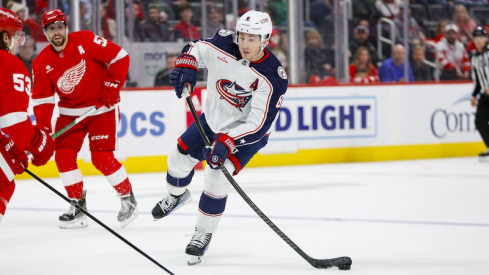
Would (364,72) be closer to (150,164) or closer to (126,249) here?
(150,164)

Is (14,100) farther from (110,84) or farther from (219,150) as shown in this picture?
(110,84)

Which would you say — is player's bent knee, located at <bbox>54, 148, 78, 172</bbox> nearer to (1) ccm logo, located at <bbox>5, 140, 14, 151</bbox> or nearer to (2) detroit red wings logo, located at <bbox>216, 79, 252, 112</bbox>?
(2) detroit red wings logo, located at <bbox>216, 79, 252, 112</bbox>

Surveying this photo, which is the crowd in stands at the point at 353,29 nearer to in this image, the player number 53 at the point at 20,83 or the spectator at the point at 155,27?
the spectator at the point at 155,27

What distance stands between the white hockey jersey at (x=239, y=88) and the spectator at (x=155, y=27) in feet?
15.1

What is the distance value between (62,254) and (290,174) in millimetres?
4281

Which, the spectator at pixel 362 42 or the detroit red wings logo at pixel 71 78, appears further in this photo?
the spectator at pixel 362 42

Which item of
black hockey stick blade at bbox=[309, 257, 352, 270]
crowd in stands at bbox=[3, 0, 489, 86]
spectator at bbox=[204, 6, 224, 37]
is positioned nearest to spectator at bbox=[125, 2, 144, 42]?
crowd in stands at bbox=[3, 0, 489, 86]

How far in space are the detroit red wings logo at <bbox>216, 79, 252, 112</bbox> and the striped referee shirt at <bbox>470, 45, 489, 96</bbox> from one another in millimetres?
5631

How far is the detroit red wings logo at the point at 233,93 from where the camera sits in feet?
14.0

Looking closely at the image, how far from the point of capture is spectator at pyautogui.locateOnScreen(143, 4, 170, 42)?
29.3ft

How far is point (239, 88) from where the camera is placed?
14.0 ft

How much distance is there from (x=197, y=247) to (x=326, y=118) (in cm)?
552

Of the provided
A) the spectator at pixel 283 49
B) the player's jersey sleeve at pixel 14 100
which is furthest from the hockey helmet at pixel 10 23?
the spectator at pixel 283 49

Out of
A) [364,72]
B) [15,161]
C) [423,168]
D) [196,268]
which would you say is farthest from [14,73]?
[364,72]
